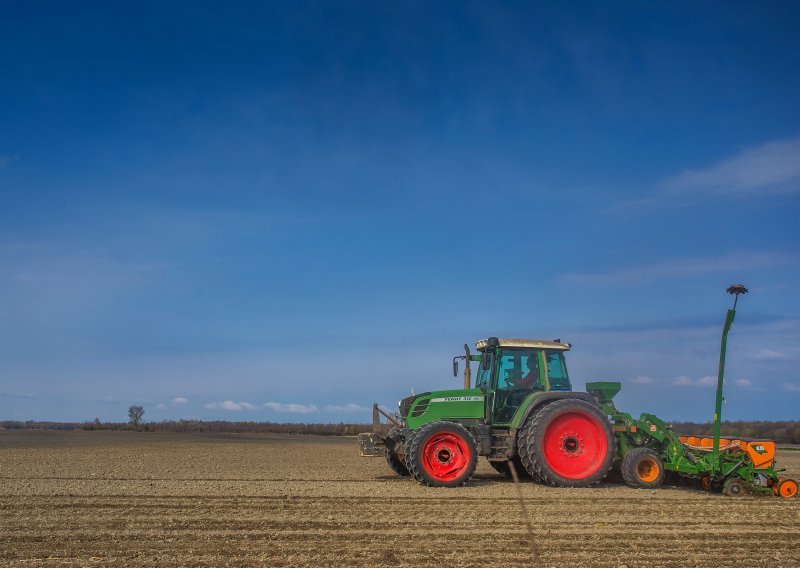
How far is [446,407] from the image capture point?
15.4m

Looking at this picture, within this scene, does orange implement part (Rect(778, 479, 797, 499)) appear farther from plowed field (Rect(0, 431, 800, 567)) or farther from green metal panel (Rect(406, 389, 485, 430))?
green metal panel (Rect(406, 389, 485, 430))

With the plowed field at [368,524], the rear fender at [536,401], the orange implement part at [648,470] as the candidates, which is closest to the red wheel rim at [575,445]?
the rear fender at [536,401]

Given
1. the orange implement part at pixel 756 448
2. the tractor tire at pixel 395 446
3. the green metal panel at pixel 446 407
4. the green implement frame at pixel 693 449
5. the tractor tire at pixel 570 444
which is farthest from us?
the tractor tire at pixel 395 446

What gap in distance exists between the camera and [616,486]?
48.9ft

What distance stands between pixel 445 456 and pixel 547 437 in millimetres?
1907

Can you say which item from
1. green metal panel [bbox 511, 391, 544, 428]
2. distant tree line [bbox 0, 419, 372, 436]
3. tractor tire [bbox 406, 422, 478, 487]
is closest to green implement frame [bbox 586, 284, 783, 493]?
green metal panel [bbox 511, 391, 544, 428]

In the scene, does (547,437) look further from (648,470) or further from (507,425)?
(648,470)

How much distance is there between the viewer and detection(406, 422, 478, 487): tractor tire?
14.4 meters

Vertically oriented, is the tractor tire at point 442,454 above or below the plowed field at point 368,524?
above

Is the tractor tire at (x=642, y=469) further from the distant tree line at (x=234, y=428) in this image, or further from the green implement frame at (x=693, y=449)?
the distant tree line at (x=234, y=428)

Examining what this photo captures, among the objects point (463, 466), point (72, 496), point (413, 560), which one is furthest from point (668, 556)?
point (72, 496)

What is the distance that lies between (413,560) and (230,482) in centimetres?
805

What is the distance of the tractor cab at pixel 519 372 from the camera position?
50.1 ft

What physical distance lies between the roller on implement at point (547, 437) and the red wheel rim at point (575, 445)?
0.02m
